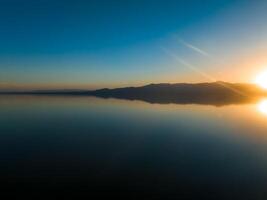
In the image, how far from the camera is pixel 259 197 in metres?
15.0

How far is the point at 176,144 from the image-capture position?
2797 cm

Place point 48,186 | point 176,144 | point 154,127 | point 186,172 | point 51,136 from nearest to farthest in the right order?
point 48,186, point 186,172, point 176,144, point 51,136, point 154,127

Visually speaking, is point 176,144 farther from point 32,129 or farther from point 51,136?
point 32,129

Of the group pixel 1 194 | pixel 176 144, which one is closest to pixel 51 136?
pixel 176 144

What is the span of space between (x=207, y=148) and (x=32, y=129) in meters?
21.9

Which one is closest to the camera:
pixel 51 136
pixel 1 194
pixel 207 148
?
pixel 1 194

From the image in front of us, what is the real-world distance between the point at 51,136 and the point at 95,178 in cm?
1499

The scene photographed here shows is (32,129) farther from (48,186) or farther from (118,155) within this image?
(48,186)

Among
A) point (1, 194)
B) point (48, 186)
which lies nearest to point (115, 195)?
point (48, 186)

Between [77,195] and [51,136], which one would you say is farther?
[51,136]

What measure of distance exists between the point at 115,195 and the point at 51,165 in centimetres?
704

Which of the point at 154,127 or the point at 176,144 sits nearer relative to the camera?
the point at 176,144

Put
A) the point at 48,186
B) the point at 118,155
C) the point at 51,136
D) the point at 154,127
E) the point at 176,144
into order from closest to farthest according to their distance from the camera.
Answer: the point at 48,186 < the point at 118,155 < the point at 176,144 < the point at 51,136 < the point at 154,127

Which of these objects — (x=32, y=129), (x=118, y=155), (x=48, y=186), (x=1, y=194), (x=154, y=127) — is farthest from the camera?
(x=154, y=127)
